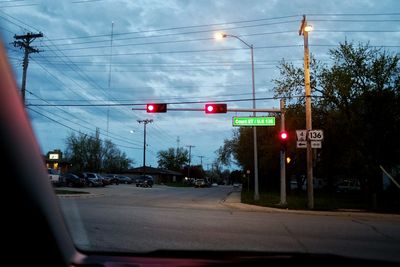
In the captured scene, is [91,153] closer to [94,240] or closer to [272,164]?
[272,164]

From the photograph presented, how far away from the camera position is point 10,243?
1874 millimetres

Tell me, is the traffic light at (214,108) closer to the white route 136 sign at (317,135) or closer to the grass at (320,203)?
the white route 136 sign at (317,135)

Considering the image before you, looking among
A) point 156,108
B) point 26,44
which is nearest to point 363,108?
point 156,108

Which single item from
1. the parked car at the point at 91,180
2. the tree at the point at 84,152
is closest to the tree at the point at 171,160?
the tree at the point at 84,152

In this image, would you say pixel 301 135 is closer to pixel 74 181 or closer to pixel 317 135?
pixel 317 135

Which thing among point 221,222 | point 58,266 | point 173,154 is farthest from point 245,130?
point 173,154

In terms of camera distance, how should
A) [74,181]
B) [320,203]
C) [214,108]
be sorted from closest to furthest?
1. [214,108]
2. [320,203]
3. [74,181]

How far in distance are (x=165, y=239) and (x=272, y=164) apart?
44428 mm

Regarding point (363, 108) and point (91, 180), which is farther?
point (91, 180)

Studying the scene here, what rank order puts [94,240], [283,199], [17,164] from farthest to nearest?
1. [283,199]
2. [94,240]
3. [17,164]

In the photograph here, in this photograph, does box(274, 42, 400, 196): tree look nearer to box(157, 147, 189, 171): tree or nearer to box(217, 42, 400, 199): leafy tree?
box(217, 42, 400, 199): leafy tree

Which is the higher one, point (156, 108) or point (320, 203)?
point (156, 108)

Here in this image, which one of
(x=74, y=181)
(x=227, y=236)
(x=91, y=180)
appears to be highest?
(x=91, y=180)

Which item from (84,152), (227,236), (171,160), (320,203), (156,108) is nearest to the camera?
(227,236)
